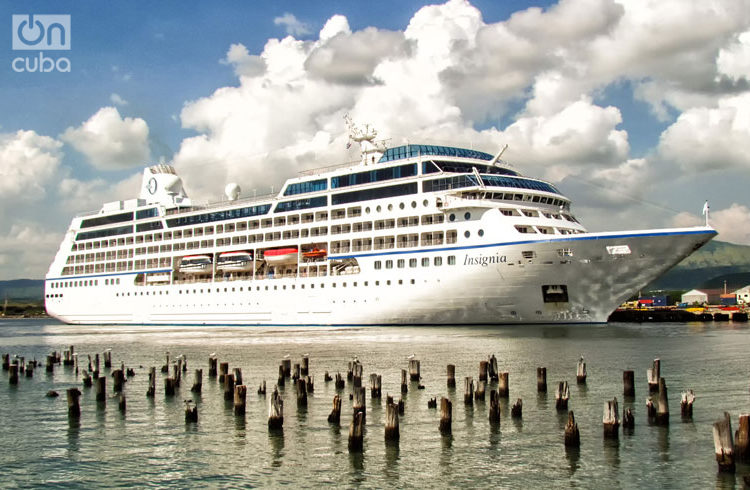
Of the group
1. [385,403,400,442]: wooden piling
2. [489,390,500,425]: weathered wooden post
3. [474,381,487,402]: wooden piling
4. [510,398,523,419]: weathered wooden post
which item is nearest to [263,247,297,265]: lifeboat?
[474,381,487,402]: wooden piling

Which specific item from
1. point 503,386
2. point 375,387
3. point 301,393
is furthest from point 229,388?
point 503,386

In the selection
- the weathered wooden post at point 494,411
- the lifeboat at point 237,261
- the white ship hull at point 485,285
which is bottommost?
Answer: the weathered wooden post at point 494,411

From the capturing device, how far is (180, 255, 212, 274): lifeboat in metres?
75.1

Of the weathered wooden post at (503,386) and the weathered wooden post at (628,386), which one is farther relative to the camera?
the weathered wooden post at (628,386)

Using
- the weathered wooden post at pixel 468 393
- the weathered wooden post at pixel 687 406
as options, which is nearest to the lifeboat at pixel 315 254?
the weathered wooden post at pixel 468 393

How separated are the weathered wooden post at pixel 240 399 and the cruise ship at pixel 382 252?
31.1m

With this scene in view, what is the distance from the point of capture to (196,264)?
248 feet

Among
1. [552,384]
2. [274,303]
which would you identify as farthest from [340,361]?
[274,303]

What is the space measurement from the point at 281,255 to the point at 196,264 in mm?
13538

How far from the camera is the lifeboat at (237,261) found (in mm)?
70812

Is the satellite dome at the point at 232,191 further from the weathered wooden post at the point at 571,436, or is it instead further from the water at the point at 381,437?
the weathered wooden post at the point at 571,436

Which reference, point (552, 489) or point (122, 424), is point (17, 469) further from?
point (552, 489)

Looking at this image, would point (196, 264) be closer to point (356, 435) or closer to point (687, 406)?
point (356, 435)

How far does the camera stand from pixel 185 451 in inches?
741
